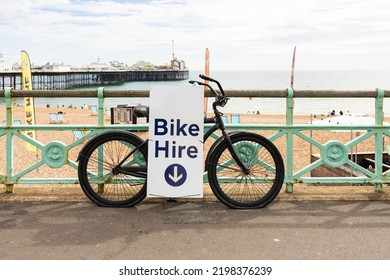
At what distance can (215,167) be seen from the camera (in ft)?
16.0

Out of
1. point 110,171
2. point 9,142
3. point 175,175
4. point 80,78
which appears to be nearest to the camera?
point 175,175

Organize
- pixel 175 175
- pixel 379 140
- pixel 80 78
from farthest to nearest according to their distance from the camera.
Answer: pixel 80 78, pixel 379 140, pixel 175 175

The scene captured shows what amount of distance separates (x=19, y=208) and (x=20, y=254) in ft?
4.26

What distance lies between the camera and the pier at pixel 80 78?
348 feet

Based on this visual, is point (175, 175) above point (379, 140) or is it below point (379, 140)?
below

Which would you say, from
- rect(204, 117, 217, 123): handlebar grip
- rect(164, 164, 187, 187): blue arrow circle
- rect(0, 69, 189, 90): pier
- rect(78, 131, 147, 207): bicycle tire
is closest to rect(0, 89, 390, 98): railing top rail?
rect(204, 117, 217, 123): handlebar grip

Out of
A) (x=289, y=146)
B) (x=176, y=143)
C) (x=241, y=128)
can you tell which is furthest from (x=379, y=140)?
(x=176, y=143)

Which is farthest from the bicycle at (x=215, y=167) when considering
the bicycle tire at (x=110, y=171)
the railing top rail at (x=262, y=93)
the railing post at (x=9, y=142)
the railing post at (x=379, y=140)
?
the railing post at (x=379, y=140)

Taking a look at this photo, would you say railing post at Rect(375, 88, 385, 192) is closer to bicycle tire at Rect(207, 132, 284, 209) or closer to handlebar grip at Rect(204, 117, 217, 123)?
bicycle tire at Rect(207, 132, 284, 209)

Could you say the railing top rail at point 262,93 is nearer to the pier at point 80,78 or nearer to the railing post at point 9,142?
the railing post at point 9,142

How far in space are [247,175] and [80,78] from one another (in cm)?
13220

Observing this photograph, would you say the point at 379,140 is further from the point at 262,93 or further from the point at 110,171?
the point at 110,171

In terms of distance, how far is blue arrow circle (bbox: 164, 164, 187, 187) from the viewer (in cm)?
481

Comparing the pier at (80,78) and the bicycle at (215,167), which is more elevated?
the pier at (80,78)
